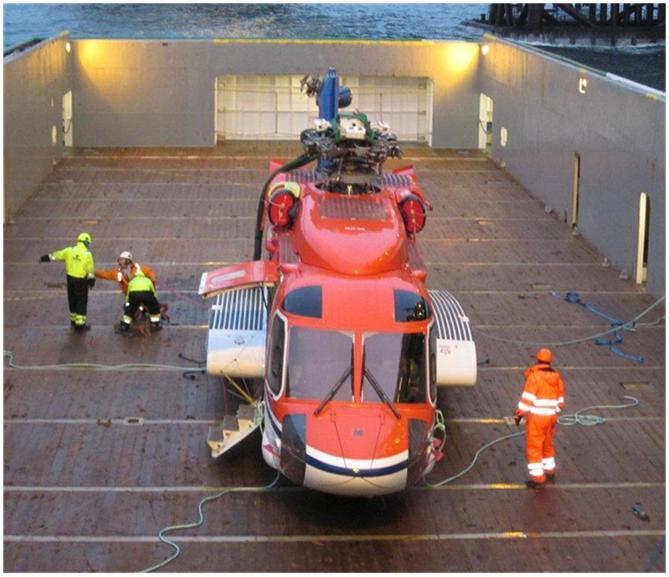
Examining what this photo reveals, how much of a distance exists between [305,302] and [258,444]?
2.21m

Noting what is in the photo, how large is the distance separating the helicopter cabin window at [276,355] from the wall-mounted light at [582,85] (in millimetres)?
12951

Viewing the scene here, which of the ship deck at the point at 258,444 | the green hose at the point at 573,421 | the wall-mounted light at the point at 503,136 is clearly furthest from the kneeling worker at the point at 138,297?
the wall-mounted light at the point at 503,136

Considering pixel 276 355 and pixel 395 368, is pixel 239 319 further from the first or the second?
pixel 395 368

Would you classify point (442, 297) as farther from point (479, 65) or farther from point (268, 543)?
point (479, 65)

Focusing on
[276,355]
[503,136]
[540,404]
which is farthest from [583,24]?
[276,355]

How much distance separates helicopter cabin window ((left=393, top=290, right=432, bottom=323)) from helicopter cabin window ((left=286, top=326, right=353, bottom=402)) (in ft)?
1.99

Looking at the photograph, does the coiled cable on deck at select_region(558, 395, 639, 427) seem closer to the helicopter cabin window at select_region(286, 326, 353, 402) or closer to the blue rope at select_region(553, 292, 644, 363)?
the blue rope at select_region(553, 292, 644, 363)

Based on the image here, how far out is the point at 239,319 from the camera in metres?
15.0

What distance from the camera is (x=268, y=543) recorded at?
1218 centimetres

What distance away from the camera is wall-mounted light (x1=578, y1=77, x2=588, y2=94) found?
79.7ft

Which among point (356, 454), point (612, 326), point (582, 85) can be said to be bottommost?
point (612, 326)

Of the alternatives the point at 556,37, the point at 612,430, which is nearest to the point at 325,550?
the point at 612,430

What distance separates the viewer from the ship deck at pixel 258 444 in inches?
476

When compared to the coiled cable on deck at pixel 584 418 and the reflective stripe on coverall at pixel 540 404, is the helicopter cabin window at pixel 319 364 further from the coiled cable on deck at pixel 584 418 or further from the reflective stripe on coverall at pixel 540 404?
the coiled cable on deck at pixel 584 418
